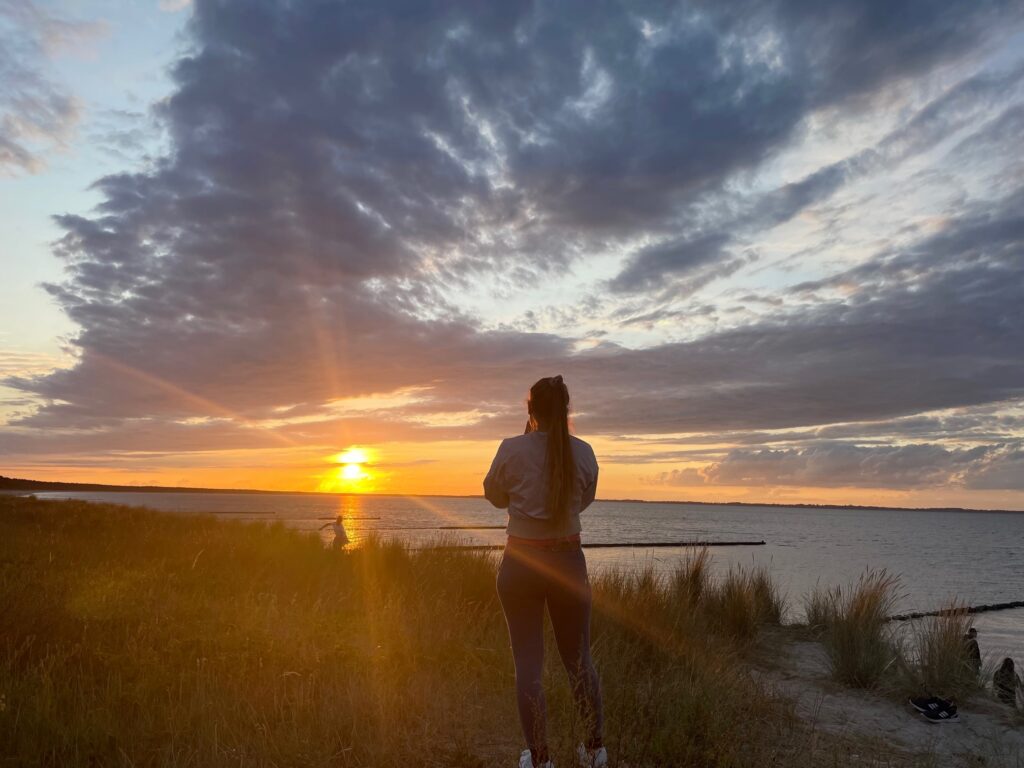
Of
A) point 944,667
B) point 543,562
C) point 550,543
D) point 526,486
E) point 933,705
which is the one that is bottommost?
point 933,705

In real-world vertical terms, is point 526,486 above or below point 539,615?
above

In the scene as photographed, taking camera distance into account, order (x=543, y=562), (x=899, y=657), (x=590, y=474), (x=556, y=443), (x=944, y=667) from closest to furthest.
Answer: (x=543, y=562)
(x=556, y=443)
(x=590, y=474)
(x=944, y=667)
(x=899, y=657)

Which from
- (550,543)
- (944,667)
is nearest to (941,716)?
(944,667)

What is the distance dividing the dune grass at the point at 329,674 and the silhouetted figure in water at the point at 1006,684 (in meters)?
3.07

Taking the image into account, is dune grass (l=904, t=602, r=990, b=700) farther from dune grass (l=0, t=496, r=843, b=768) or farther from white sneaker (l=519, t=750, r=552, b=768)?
white sneaker (l=519, t=750, r=552, b=768)

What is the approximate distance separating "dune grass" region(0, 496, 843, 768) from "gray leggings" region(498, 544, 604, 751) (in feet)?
1.47

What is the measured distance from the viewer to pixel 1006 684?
8.90 meters

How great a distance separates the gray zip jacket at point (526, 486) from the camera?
412 centimetres

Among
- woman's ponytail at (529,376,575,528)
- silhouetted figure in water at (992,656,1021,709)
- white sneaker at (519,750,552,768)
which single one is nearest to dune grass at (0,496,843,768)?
white sneaker at (519,750,552,768)

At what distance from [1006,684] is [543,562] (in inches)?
324

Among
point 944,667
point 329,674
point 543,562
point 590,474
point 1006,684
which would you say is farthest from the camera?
point 1006,684

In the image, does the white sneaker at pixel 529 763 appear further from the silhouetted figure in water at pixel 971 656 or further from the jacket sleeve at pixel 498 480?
the silhouetted figure in water at pixel 971 656

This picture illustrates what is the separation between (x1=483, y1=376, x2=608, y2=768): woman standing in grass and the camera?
4.08 m

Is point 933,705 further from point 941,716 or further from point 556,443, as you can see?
point 556,443
